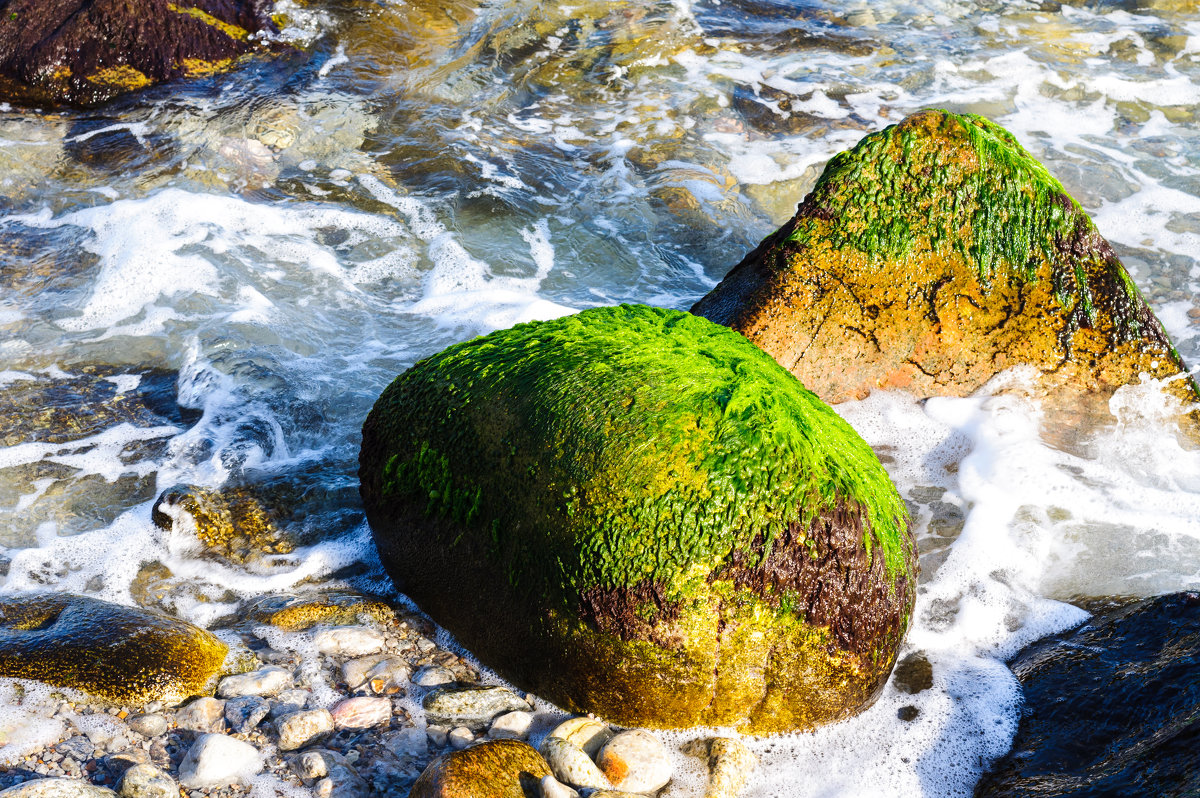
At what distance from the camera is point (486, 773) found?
106 inches

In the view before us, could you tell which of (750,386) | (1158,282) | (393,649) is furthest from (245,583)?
(1158,282)

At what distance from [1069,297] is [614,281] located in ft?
10.1

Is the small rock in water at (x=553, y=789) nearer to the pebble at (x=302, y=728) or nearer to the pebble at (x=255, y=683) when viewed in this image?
the pebble at (x=302, y=728)

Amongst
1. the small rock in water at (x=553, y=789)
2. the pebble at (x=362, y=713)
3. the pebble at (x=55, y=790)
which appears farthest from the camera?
the pebble at (x=362, y=713)

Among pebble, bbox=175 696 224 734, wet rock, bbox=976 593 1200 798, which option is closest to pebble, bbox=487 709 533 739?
pebble, bbox=175 696 224 734

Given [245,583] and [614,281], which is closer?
[245,583]

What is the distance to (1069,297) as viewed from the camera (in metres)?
4.46

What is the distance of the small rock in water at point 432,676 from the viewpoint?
10.9 feet

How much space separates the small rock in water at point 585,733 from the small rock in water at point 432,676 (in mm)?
485

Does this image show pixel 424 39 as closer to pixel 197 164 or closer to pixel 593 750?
pixel 197 164

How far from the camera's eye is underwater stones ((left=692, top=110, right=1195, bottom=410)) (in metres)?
4.43

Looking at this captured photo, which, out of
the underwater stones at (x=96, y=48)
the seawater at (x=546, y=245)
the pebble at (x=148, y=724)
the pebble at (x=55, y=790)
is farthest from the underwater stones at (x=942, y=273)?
the underwater stones at (x=96, y=48)

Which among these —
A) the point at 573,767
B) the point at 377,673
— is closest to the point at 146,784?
the point at 377,673

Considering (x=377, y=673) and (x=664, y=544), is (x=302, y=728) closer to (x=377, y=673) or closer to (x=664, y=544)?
(x=377, y=673)
